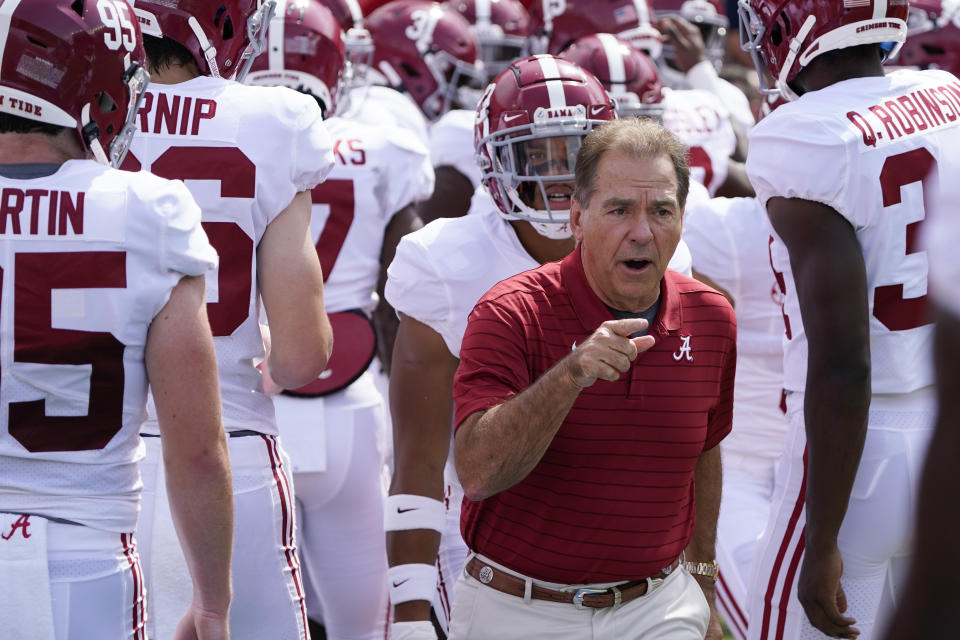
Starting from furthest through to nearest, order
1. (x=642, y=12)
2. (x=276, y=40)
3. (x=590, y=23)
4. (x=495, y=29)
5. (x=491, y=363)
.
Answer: (x=495, y=29)
(x=590, y=23)
(x=642, y=12)
(x=276, y=40)
(x=491, y=363)

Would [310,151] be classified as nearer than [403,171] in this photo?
Yes

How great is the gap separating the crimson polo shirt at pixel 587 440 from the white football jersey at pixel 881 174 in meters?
0.51

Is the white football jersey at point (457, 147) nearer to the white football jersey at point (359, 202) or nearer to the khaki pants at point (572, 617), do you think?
the white football jersey at point (359, 202)

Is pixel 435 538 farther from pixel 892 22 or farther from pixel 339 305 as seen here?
pixel 892 22

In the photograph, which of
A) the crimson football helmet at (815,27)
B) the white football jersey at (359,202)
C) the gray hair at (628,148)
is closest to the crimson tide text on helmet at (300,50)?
the white football jersey at (359,202)

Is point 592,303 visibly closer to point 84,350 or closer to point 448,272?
point 448,272

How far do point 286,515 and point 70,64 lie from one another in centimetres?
117

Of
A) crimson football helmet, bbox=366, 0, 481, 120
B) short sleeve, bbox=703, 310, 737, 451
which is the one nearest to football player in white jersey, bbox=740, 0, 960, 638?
short sleeve, bbox=703, 310, 737, 451

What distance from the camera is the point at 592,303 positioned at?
2.61 metres

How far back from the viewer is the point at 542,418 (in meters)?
2.32

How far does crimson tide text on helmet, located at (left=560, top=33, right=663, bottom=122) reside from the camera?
5.09m

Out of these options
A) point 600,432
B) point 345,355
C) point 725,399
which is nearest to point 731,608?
point 345,355

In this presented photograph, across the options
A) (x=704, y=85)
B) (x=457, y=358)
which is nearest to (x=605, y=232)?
(x=457, y=358)

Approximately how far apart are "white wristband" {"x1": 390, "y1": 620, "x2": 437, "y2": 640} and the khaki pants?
1.22ft
